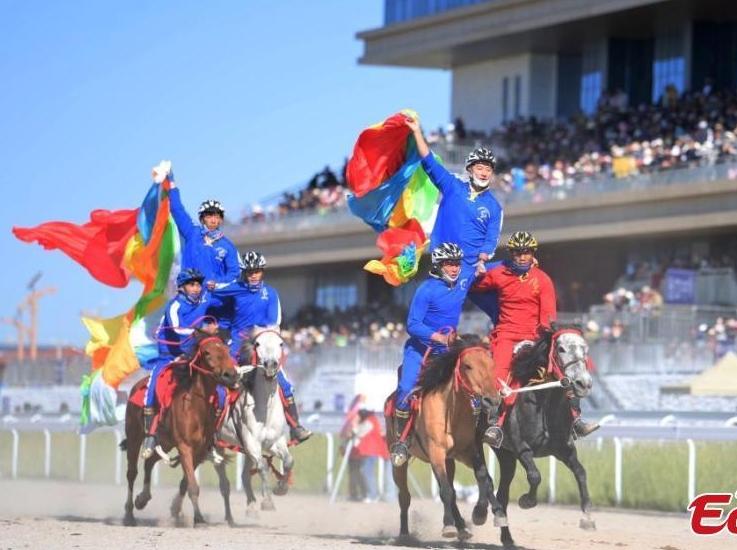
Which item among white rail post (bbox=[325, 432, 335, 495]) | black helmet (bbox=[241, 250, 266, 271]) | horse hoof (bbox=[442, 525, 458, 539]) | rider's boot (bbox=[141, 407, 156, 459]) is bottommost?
white rail post (bbox=[325, 432, 335, 495])

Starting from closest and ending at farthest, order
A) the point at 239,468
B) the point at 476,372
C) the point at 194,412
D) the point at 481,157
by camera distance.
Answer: the point at 476,372 < the point at 481,157 < the point at 194,412 < the point at 239,468

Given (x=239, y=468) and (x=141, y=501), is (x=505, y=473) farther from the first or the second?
(x=239, y=468)

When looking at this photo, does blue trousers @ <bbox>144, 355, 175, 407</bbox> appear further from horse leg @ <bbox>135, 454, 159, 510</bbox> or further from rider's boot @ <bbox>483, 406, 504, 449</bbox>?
rider's boot @ <bbox>483, 406, 504, 449</bbox>

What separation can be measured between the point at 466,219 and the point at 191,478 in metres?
3.91

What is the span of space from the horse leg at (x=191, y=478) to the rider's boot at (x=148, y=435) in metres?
0.58

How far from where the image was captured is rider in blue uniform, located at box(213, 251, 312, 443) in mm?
18844

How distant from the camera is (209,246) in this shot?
1945cm

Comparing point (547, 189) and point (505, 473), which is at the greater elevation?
point (547, 189)

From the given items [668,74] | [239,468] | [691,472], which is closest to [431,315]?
[691,472]

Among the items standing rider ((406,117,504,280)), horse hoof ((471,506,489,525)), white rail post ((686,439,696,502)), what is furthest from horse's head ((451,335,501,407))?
white rail post ((686,439,696,502))

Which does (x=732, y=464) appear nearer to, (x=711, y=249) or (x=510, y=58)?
(x=711, y=249)

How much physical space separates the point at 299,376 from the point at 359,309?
12.8 meters

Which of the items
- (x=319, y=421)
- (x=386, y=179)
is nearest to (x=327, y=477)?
(x=319, y=421)

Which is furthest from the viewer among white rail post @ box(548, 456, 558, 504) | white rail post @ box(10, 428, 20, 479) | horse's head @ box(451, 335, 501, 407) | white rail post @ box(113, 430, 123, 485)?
white rail post @ box(10, 428, 20, 479)
